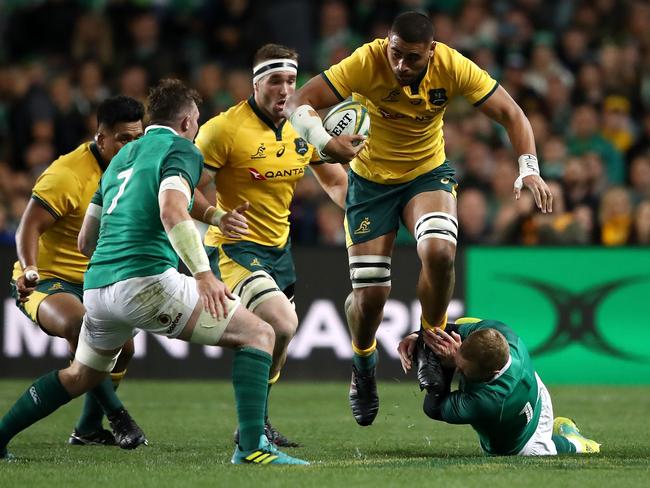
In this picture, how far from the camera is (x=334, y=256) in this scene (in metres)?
13.0

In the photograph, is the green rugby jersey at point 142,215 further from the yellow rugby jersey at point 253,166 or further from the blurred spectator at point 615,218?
the blurred spectator at point 615,218

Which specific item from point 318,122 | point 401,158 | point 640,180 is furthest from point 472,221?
point 318,122

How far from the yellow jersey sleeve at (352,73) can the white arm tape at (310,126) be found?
13.6 inches

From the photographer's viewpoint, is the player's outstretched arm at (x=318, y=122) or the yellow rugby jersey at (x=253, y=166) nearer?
the player's outstretched arm at (x=318, y=122)

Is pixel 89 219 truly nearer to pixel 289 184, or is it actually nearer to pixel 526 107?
pixel 289 184

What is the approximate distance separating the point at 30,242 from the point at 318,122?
210cm

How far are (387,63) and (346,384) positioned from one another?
5.62 meters

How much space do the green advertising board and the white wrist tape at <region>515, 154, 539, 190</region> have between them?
545cm

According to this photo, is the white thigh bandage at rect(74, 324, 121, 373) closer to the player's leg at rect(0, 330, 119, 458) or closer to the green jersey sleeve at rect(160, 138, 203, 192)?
the player's leg at rect(0, 330, 119, 458)

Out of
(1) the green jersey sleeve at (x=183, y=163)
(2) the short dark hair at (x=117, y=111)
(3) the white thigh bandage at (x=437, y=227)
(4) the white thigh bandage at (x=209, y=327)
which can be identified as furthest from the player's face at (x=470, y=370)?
(2) the short dark hair at (x=117, y=111)

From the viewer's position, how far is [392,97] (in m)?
7.91

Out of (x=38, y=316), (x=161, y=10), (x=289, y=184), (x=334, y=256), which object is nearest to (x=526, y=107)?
(x=334, y=256)

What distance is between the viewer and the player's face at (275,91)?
27.6 feet

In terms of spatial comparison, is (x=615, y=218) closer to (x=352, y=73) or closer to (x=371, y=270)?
(x=371, y=270)
